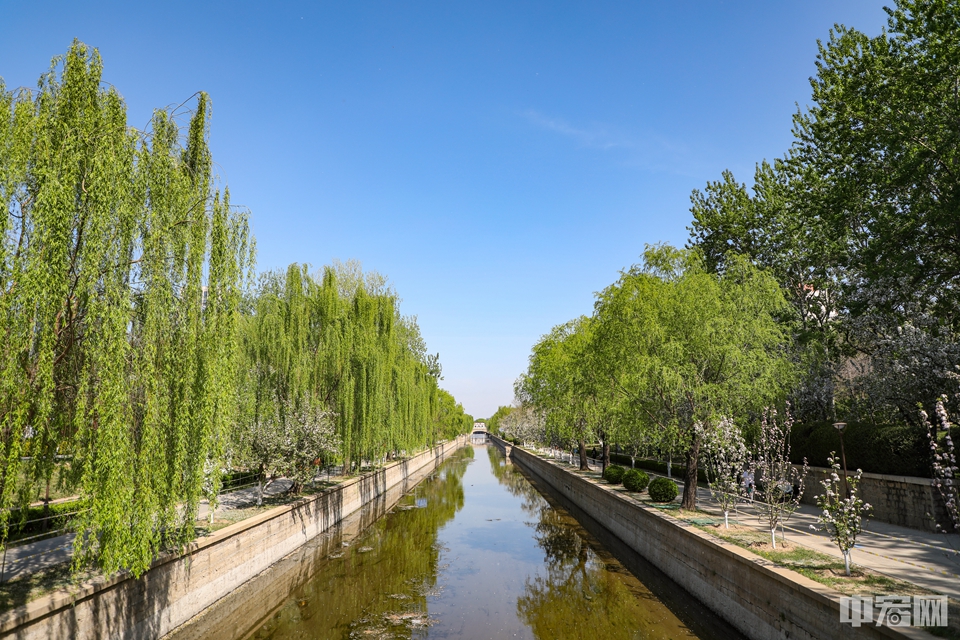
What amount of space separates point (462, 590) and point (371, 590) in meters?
2.61

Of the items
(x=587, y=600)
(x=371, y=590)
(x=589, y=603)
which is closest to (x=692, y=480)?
(x=587, y=600)

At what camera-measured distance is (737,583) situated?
10.9m

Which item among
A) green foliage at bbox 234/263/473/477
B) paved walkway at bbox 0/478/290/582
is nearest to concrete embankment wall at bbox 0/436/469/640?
paved walkway at bbox 0/478/290/582

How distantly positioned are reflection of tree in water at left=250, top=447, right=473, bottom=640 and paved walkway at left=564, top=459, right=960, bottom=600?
9.58 metres

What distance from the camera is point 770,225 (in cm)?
2986

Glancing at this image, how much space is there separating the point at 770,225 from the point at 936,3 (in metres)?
15.9

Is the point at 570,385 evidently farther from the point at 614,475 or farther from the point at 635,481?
the point at 635,481

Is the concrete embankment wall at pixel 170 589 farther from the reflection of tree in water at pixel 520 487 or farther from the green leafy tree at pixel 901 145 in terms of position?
the green leafy tree at pixel 901 145

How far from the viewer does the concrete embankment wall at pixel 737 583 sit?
26.5ft

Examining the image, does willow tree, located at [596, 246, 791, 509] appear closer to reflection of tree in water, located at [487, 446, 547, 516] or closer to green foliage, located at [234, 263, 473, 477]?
green foliage, located at [234, 263, 473, 477]

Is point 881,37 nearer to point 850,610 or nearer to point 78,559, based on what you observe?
point 850,610

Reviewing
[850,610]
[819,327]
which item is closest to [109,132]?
[850,610]

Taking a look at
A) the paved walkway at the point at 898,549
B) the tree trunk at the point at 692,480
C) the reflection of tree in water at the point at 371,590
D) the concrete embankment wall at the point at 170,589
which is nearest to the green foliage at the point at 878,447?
the paved walkway at the point at 898,549

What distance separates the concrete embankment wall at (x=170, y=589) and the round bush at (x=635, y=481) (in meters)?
13.2
